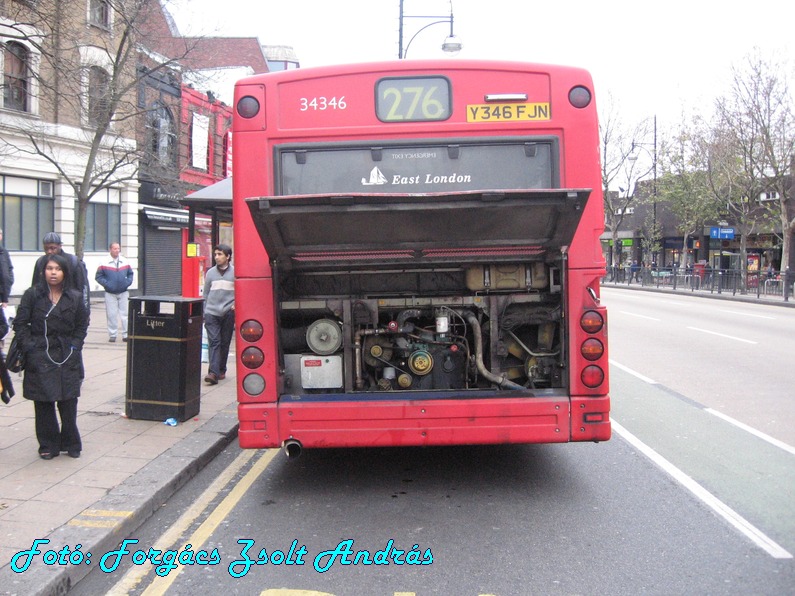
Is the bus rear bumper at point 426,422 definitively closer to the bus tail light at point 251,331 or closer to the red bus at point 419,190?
the red bus at point 419,190

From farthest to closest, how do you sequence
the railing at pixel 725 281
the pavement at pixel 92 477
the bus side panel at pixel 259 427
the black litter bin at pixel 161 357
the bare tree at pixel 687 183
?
the bare tree at pixel 687 183 → the railing at pixel 725 281 → the black litter bin at pixel 161 357 → the bus side panel at pixel 259 427 → the pavement at pixel 92 477

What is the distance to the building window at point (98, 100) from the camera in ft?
43.8

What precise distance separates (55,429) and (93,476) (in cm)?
72

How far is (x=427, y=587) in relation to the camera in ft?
12.4

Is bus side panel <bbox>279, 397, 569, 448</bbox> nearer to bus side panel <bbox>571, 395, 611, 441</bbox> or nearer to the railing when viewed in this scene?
bus side panel <bbox>571, 395, 611, 441</bbox>

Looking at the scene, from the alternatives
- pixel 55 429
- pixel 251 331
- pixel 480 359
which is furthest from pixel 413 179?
pixel 55 429

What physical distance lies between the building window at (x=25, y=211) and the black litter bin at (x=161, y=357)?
14.7 metres

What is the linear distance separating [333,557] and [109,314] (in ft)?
33.1

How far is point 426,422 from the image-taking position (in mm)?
5031

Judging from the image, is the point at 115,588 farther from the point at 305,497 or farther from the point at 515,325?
the point at 515,325

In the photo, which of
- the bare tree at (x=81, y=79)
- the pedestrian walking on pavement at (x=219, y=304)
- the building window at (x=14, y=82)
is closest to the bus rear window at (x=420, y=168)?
the pedestrian walking on pavement at (x=219, y=304)

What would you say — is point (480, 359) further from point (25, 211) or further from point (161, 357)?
point (25, 211)

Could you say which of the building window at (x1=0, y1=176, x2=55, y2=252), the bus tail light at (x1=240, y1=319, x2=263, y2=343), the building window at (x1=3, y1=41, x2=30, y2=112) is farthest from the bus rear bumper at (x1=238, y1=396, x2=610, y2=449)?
the building window at (x1=0, y1=176, x2=55, y2=252)

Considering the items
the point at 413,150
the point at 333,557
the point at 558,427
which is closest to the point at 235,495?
the point at 333,557
